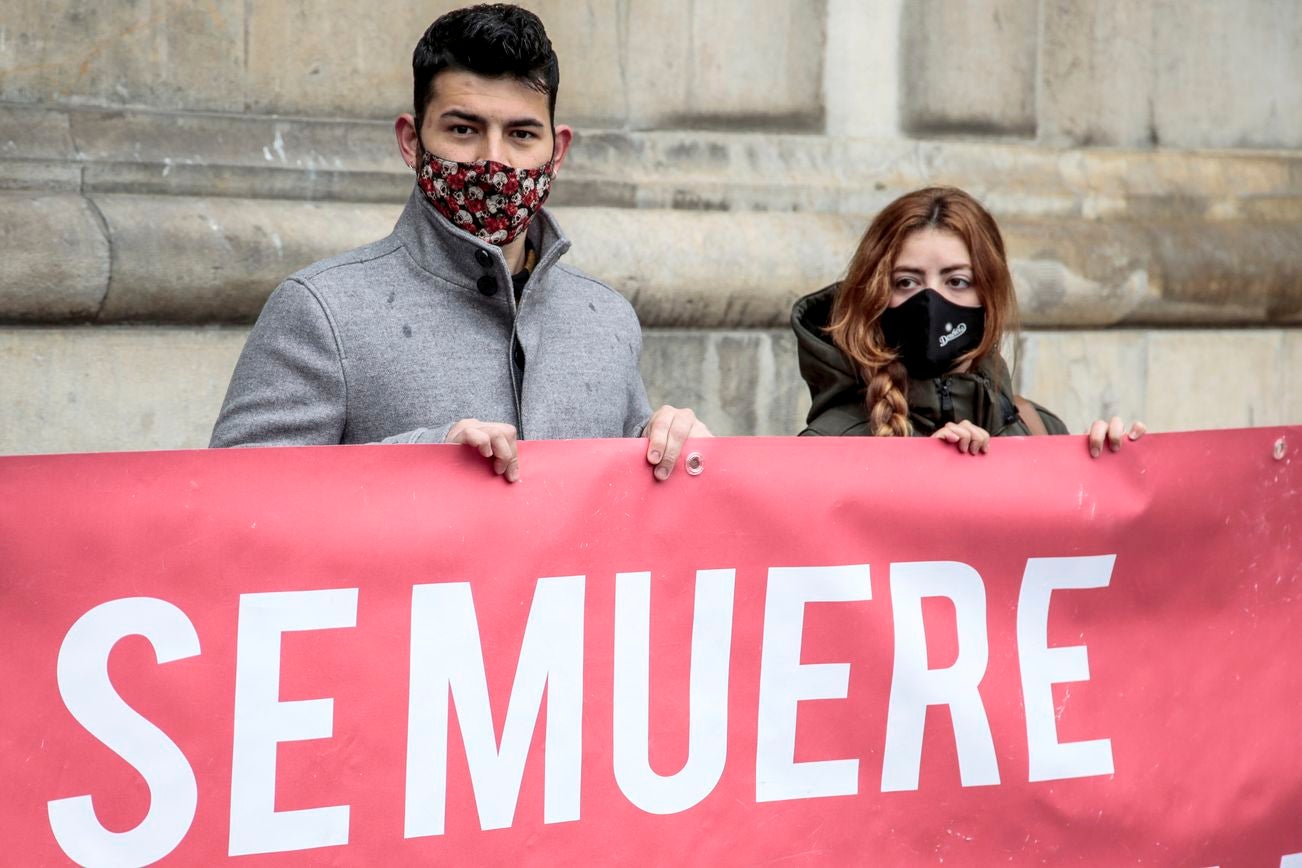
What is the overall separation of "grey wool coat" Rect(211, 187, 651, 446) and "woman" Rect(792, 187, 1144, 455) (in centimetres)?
57

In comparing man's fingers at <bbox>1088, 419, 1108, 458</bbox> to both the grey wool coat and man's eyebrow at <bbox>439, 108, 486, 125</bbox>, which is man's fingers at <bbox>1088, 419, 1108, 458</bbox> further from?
man's eyebrow at <bbox>439, 108, 486, 125</bbox>

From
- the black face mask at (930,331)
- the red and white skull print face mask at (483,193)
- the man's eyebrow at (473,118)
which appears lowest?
the black face mask at (930,331)

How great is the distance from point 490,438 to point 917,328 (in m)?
1.08

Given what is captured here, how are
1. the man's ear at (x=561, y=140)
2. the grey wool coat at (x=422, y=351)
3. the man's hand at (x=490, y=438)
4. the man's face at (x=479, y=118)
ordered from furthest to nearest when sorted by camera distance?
the man's ear at (x=561, y=140), the man's face at (x=479, y=118), the grey wool coat at (x=422, y=351), the man's hand at (x=490, y=438)

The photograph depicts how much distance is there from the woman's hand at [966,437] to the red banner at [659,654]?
42 millimetres

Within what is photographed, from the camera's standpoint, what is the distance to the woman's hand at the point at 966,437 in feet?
9.44

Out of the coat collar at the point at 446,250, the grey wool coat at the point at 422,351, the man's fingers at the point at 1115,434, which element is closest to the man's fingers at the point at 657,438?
the grey wool coat at the point at 422,351

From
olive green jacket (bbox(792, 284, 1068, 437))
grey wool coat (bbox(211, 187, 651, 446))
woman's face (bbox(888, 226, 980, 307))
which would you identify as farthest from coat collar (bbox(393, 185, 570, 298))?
woman's face (bbox(888, 226, 980, 307))

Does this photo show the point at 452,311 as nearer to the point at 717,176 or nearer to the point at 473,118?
the point at 473,118

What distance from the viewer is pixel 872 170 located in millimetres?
5242

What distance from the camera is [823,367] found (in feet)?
10.6

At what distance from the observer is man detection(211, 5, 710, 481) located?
2.50m

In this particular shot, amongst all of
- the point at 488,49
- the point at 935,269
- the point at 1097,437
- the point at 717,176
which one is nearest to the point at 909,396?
the point at 935,269

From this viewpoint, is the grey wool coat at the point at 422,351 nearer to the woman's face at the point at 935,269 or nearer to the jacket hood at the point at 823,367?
the jacket hood at the point at 823,367
